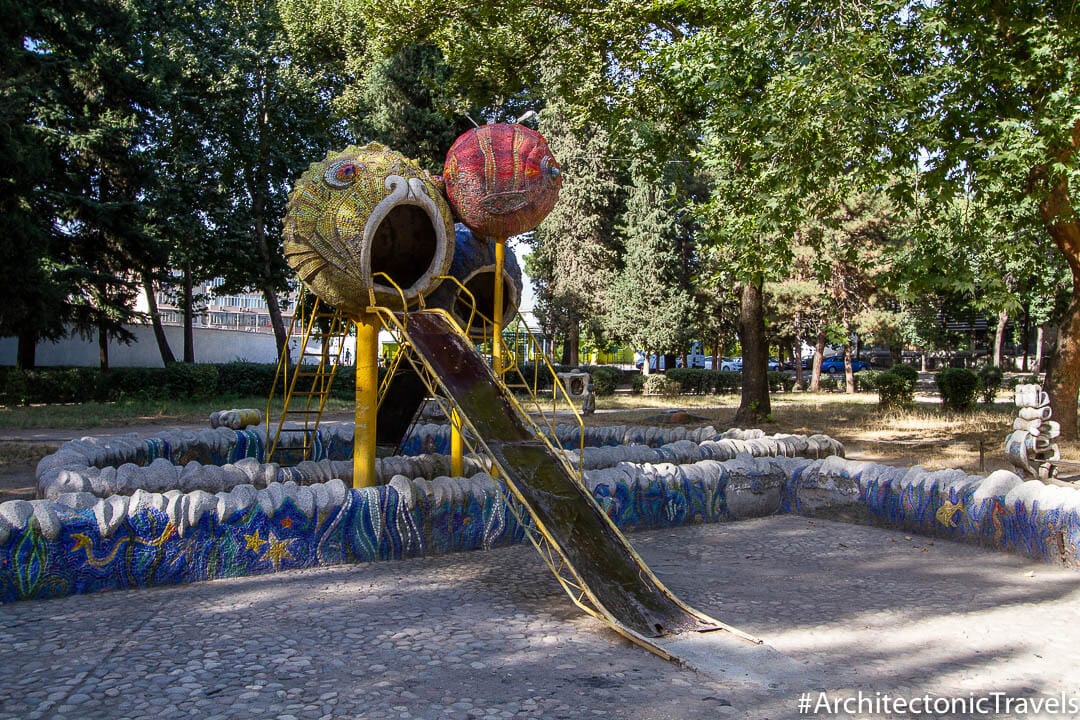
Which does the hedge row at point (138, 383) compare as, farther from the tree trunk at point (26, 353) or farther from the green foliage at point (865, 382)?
the green foliage at point (865, 382)

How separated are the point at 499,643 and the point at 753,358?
1410cm

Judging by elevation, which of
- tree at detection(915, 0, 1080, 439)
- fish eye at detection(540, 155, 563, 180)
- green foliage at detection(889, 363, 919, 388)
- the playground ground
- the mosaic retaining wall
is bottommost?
the playground ground

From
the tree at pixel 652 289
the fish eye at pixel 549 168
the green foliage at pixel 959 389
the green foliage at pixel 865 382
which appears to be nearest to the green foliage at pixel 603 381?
the tree at pixel 652 289

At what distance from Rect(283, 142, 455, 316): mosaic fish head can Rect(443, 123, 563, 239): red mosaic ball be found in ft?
1.42

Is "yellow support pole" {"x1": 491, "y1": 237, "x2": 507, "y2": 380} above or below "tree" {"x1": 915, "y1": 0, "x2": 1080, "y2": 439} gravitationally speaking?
below

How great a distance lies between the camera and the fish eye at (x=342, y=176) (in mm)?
8117

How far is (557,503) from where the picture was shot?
6223 millimetres

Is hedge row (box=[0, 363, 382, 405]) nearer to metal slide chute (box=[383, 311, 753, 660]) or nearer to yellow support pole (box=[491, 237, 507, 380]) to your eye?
yellow support pole (box=[491, 237, 507, 380])

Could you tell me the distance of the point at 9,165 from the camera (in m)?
18.6

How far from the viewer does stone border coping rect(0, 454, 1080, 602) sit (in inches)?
240

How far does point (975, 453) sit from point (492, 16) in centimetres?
1323

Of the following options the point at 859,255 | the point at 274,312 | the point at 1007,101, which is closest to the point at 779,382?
the point at 859,255

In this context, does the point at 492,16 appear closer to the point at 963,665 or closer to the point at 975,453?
the point at 975,453

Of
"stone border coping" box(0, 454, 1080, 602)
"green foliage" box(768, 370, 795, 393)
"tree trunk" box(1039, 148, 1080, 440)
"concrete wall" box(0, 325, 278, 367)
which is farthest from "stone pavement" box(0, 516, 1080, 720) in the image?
"green foliage" box(768, 370, 795, 393)
